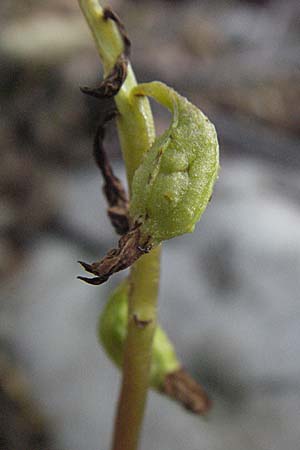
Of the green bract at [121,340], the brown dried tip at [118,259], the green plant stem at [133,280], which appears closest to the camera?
the brown dried tip at [118,259]

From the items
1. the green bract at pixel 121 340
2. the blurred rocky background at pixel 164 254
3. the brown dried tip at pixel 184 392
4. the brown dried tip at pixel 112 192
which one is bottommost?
the blurred rocky background at pixel 164 254

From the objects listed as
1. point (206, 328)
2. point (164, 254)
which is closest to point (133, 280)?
point (206, 328)

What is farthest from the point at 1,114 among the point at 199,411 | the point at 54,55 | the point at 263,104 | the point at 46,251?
the point at 199,411

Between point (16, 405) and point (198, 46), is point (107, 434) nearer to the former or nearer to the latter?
point (16, 405)

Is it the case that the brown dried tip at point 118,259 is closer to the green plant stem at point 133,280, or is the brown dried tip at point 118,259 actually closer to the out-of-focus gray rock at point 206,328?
the green plant stem at point 133,280

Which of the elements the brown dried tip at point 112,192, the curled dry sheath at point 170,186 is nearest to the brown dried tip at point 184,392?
the brown dried tip at point 112,192

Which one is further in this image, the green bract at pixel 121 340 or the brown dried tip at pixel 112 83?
the green bract at pixel 121 340
